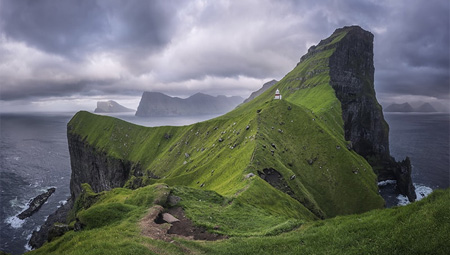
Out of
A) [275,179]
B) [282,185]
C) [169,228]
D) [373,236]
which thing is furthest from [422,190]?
[169,228]

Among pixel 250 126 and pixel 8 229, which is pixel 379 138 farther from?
pixel 8 229

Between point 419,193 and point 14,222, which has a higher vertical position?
point 419,193

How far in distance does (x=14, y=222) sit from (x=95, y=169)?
45301 millimetres

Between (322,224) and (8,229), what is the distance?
13374cm

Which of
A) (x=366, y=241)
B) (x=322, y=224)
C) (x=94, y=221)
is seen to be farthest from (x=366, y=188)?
(x=94, y=221)

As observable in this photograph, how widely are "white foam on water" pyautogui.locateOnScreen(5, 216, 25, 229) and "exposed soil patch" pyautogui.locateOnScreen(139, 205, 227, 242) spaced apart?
379ft

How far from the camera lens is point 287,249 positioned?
20703 mm

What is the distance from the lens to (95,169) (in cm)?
14812

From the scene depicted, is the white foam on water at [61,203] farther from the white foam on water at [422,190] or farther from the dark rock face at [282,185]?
the white foam on water at [422,190]

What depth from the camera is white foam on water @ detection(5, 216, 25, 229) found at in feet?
351

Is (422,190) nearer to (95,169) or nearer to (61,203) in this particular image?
(95,169)

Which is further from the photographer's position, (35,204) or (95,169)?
(95,169)

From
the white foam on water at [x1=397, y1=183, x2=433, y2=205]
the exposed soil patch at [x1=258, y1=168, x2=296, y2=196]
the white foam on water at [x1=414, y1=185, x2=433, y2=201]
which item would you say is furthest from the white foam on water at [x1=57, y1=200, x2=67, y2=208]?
the white foam on water at [x1=414, y1=185, x2=433, y2=201]

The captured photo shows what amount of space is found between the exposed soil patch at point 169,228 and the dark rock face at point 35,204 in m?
123
